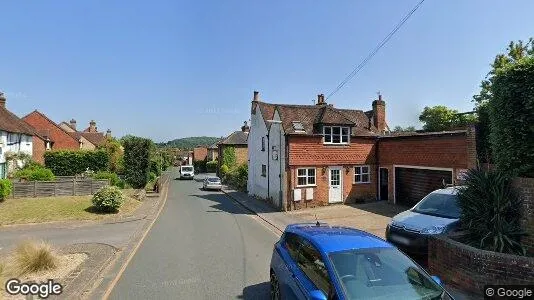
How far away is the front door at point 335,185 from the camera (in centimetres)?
2295

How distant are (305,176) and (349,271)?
17297 millimetres

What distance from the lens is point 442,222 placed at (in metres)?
9.91

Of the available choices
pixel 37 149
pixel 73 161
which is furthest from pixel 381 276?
pixel 37 149

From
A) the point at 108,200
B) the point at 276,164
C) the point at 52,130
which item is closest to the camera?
the point at 108,200

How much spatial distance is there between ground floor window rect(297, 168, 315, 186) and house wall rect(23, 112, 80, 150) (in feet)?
133

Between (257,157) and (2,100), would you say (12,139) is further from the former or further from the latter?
(257,157)

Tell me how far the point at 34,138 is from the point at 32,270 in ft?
129

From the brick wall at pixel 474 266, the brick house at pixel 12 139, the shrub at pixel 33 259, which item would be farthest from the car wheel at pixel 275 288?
the brick house at pixel 12 139

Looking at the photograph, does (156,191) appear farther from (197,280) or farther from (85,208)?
(197,280)

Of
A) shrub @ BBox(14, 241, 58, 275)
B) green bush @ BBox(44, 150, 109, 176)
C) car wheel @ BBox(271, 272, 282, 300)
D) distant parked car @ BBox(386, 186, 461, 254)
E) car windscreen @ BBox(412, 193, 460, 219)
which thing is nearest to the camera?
car wheel @ BBox(271, 272, 282, 300)

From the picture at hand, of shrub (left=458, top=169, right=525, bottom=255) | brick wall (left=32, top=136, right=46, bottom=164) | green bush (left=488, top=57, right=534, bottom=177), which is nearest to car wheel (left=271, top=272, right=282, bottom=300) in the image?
shrub (left=458, top=169, right=525, bottom=255)

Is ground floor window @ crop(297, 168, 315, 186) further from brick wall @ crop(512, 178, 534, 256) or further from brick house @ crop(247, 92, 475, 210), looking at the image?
brick wall @ crop(512, 178, 534, 256)

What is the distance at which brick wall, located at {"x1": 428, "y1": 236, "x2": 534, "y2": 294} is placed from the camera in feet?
20.9

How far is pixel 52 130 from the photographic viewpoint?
166ft
